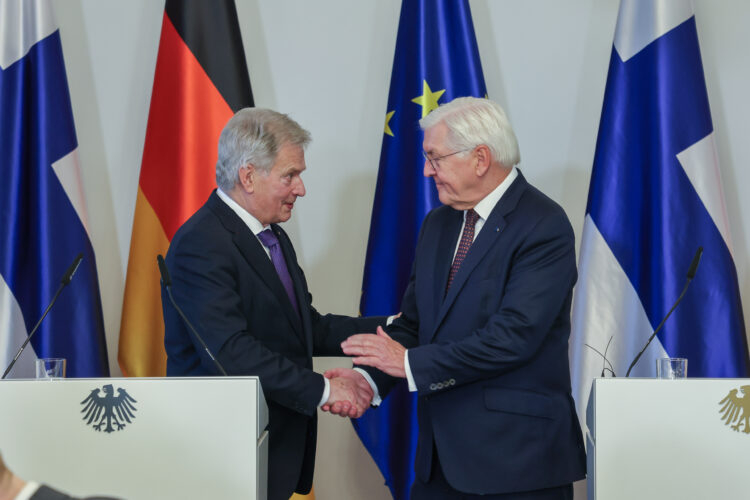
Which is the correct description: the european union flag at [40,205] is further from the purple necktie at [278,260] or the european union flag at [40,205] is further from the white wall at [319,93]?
the purple necktie at [278,260]

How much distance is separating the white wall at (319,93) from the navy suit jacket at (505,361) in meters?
1.46

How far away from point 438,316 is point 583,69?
1.92 metres

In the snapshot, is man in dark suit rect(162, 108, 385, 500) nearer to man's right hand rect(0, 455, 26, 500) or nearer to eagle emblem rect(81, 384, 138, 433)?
eagle emblem rect(81, 384, 138, 433)

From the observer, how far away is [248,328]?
2.80 m

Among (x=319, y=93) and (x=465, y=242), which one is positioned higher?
(x=319, y=93)

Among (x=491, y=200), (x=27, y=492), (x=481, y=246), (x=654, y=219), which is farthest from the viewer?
(x=654, y=219)

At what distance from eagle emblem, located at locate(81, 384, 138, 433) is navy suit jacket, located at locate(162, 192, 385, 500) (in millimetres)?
507

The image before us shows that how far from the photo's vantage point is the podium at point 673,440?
2146 millimetres

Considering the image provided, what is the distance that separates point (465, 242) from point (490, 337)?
1.30ft

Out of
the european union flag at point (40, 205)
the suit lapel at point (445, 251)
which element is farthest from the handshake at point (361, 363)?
the european union flag at point (40, 205)

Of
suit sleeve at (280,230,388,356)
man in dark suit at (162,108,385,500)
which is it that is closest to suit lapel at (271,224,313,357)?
man in dark suit at (162,108,385,500)

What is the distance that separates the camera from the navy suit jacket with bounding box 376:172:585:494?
258cm

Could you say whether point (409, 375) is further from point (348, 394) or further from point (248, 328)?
point (248, 328)

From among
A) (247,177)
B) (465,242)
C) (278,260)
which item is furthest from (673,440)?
(247,177)
